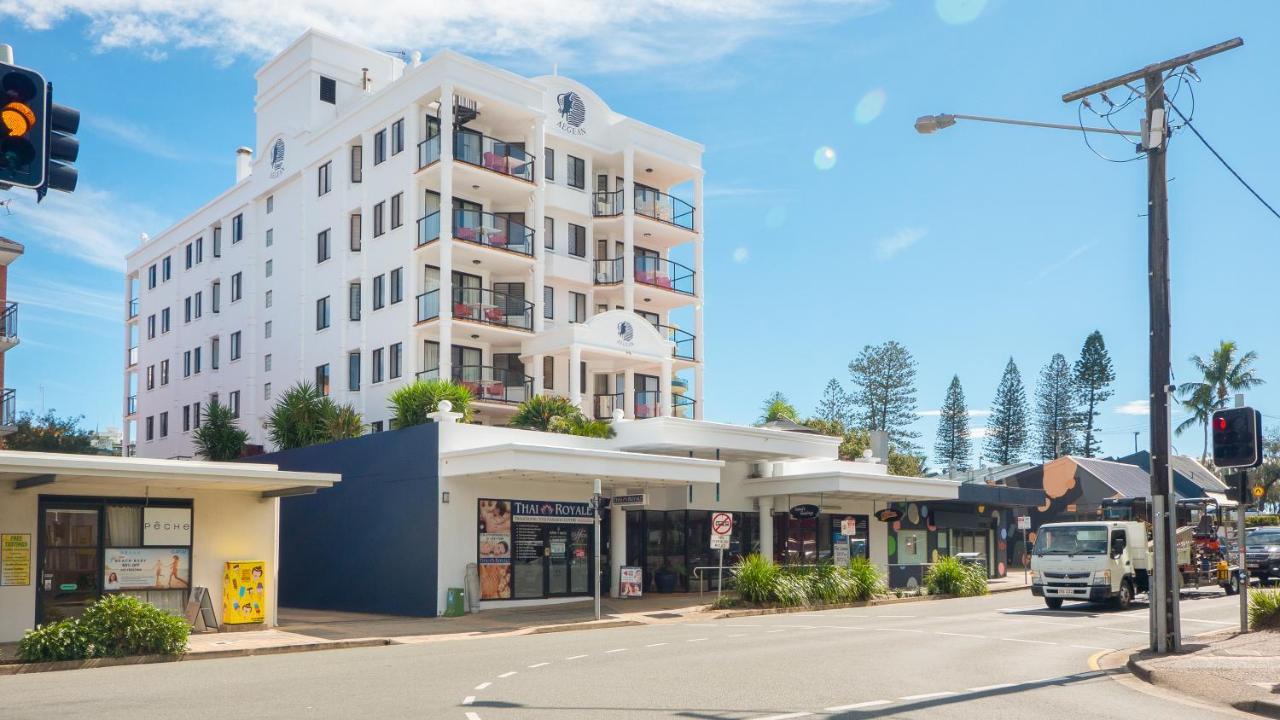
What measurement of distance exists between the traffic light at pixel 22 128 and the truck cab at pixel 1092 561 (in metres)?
24.4

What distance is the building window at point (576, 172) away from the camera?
152 feet

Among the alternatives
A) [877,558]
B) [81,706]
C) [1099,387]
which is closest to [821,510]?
[877,558]

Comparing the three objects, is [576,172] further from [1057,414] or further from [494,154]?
[1057,414]

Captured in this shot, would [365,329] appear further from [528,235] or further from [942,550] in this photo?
[942,550]

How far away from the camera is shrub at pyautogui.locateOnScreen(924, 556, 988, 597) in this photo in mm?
34562

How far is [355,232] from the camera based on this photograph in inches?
1750

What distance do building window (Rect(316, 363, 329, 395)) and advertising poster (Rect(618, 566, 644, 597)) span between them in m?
17.6

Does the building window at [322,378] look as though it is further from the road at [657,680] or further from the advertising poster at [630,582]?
the road at [657,680]

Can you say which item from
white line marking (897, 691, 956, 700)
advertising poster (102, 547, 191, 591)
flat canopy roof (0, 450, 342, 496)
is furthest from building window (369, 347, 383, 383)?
white line marking (897, 691, 956, 700)

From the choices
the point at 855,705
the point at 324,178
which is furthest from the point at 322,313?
the point at 855,705

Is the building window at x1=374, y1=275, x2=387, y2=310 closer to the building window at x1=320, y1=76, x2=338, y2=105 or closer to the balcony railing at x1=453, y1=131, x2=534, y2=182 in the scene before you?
the balcony railing at x1=453, y1=131, x2=534, y2=182

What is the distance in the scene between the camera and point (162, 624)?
18.6m

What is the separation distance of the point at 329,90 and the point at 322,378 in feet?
38.6

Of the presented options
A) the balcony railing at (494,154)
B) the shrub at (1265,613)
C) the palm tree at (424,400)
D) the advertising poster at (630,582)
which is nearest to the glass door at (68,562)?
the palm tree at (424,400)
